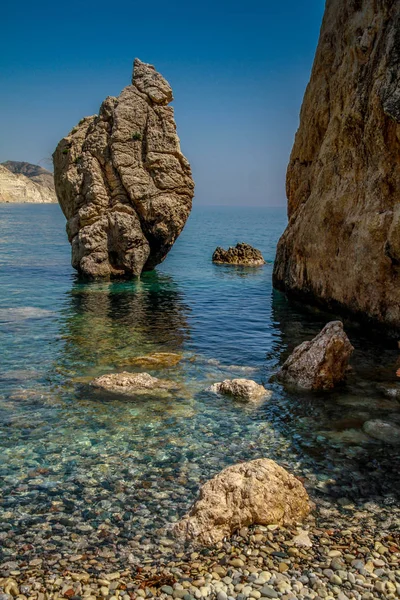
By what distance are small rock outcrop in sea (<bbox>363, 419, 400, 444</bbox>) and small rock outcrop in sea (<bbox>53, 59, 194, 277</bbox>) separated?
28.6 m

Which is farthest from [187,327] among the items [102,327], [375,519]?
[375,519]

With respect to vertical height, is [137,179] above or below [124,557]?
above

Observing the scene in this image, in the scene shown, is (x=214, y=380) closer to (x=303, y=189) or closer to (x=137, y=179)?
(x=303, y=189)

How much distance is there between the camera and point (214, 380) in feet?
61.9

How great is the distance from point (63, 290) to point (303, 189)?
719 inches

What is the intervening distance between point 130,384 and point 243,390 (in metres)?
3.89

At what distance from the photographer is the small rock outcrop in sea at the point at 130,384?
17.3 meters

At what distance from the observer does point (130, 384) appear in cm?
1750

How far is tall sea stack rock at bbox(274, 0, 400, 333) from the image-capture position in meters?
21.9

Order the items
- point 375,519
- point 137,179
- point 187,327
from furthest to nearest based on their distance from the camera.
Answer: point 137,179
point 187,327
point 375,519

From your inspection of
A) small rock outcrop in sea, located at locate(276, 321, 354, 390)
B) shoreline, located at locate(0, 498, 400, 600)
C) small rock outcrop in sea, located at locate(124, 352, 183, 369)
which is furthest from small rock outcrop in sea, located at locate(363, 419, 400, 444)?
small rock outcrop in sea, located at locate(124, 352, 183, 369)

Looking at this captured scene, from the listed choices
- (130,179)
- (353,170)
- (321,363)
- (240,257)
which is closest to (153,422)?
(321,363)

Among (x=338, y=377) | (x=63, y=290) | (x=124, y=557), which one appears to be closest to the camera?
(x=124, y=557)

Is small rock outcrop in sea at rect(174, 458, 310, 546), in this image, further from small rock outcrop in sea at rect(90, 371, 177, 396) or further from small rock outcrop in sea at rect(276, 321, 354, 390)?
small rock outcrop in sea at rect(276, 321, 354, 390)
